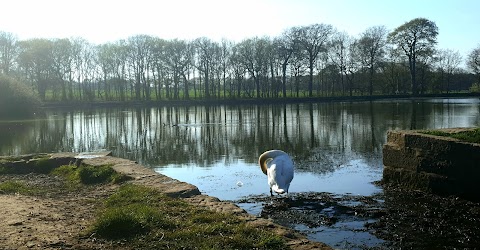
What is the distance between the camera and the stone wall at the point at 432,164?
9.66 m

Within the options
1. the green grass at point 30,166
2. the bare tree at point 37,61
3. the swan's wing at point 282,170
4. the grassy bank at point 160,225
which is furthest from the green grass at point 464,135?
the bare tree at point 37,61

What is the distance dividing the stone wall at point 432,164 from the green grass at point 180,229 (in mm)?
5567

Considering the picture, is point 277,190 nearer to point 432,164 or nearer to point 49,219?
point 432,164

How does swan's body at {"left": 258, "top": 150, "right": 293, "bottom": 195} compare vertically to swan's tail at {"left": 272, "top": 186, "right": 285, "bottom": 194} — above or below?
above

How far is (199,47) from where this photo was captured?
267 feet

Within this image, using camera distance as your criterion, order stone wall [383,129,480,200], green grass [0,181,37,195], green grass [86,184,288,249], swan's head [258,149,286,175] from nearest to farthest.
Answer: green grass [86,184,288,249] < green grass [0,181,37,195] < stone wall [383,129,480,200] < swan's head [258,149,286,175]

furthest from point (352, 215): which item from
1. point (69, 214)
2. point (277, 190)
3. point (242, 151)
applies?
point (242, 151)

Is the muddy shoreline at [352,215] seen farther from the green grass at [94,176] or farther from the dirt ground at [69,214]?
the green grass at [94,176]

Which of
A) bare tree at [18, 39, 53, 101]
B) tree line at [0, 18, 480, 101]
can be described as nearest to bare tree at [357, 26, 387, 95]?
tree line at [0, 18, 480, 101]

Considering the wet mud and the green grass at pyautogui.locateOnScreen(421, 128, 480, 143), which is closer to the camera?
the wet mud

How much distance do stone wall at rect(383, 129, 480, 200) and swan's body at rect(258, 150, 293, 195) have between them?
2.76m

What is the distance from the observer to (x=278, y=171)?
424 inches

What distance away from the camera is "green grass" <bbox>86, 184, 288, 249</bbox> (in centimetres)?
559

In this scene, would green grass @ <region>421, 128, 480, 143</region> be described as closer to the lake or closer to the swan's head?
the lake
